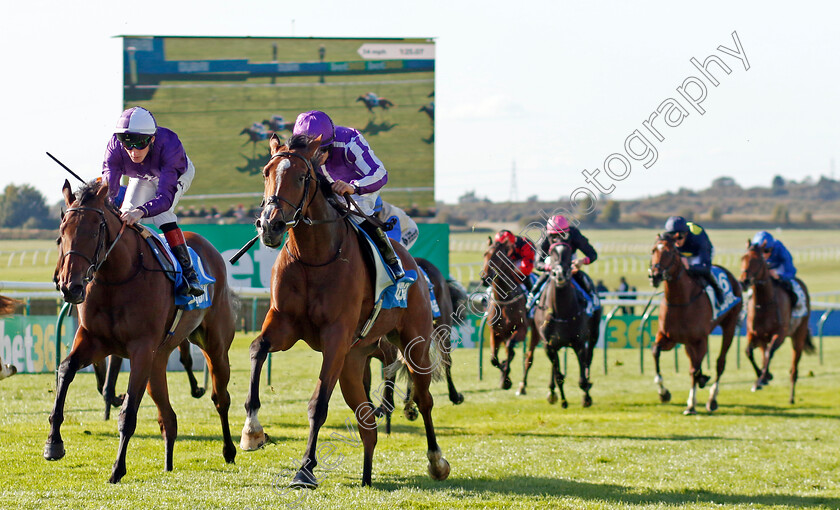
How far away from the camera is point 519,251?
10984 millimetres

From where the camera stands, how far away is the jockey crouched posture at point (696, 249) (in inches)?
434

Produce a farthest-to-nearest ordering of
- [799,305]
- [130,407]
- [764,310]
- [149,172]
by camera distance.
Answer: [799,305] → [764,310] → [149,172] → [130,407]

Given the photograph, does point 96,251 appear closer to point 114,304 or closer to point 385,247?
point 114,304

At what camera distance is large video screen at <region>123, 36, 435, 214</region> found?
16.9 m

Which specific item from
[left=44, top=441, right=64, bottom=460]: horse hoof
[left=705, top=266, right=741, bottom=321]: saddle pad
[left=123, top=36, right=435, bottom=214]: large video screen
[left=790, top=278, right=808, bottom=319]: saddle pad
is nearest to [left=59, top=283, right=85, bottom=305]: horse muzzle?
[left=44, top=441, right=64, bottom=460]: horse hoof

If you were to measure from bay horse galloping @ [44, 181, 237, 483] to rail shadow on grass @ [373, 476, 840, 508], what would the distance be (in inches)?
60.8

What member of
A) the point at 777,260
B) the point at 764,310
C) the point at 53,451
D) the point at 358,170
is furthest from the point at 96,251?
the point at 777,260

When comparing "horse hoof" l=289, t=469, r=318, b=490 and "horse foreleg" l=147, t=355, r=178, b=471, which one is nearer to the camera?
"horse hoof" l=289, t=469, r=318, b=490

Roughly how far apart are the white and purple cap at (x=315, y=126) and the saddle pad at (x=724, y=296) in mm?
7004

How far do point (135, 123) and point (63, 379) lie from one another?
1.58 m

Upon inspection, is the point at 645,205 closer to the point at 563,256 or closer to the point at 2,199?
the point at 2,199

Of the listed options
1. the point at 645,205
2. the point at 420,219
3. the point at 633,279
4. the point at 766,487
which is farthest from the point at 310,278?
the point at 645,205

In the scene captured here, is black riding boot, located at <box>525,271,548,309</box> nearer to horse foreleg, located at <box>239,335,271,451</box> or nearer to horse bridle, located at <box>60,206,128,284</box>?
horse foreleg, located at <box>239,335,271,451</box>

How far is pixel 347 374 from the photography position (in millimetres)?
5750
